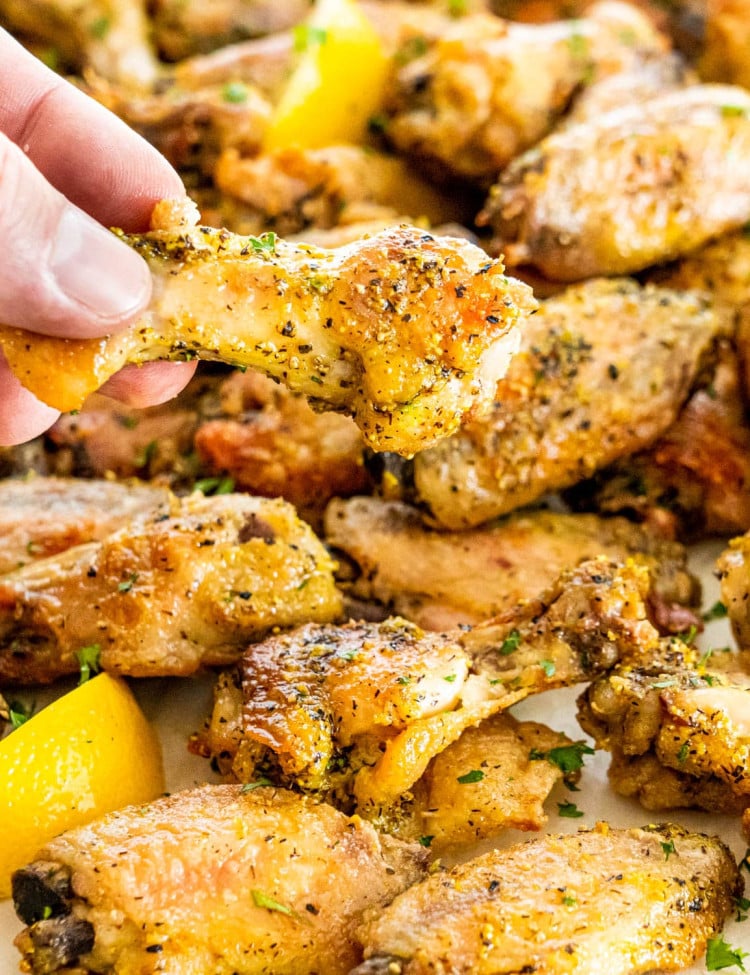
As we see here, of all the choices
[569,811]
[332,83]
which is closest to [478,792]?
[569,811]

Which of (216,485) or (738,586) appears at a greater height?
(738,586)

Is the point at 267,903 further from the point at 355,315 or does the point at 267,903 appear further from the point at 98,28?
the point at 98,28

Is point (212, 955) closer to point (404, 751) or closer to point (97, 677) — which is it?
point (404, 751)

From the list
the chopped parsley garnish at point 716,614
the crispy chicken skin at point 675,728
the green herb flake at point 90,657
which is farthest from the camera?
the chopped parsley garnish at point 716,614

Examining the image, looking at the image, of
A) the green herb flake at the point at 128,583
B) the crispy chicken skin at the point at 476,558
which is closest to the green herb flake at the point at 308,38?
the crispy chicken skin at the point at 476,558

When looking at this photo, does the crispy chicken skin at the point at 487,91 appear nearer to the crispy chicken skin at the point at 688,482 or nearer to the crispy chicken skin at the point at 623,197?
the crispy chicken skin at the point at 623,197

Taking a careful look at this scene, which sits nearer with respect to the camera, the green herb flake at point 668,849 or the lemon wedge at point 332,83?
the green herb flake at point 668,849

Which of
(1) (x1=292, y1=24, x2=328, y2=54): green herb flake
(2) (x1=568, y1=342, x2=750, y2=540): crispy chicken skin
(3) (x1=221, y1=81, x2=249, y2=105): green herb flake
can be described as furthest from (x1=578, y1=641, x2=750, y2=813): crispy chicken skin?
(1) (x1=292, y1=24, x2=328, y2=54): green herb flake
